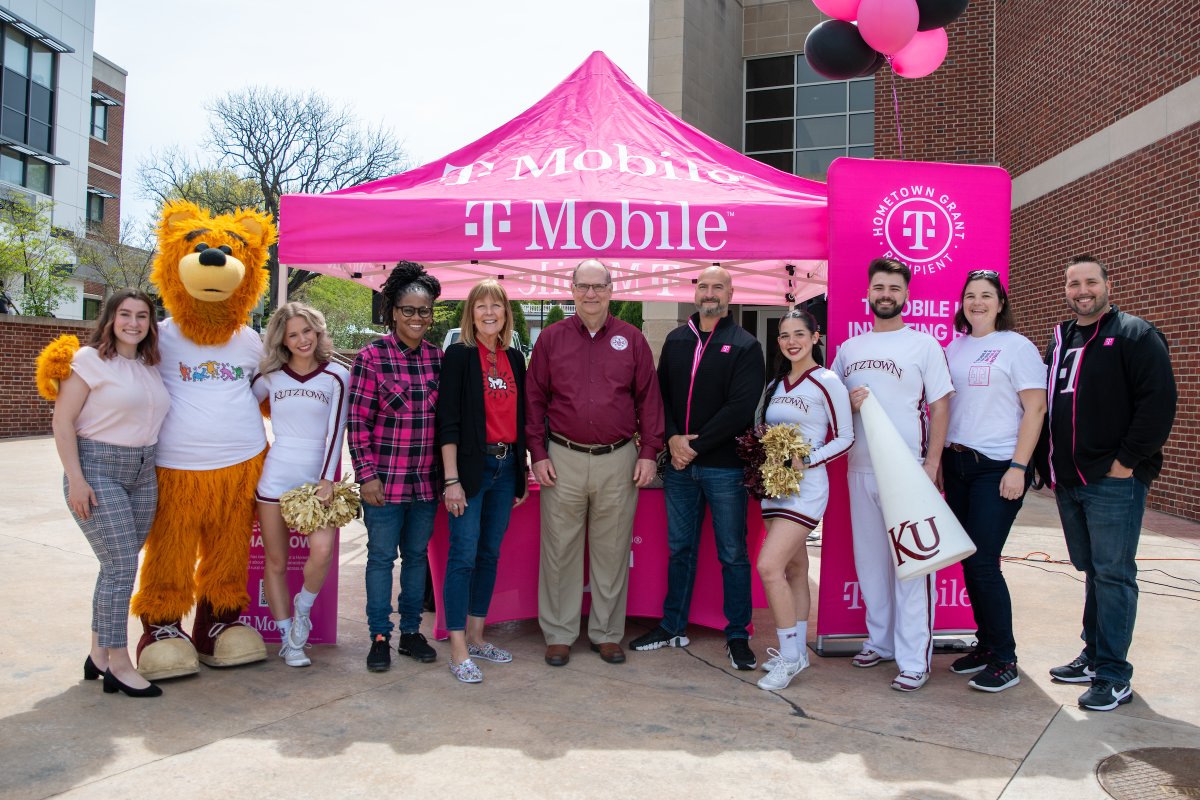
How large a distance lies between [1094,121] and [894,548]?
919 cm

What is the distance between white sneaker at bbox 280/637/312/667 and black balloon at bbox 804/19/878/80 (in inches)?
230

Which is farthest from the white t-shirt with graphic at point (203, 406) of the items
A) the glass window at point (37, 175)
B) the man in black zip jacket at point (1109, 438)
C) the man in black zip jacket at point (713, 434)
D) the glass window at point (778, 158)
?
the glass window at point (37, 175)

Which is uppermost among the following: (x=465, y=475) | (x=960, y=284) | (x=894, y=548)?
(x=960, y=284)

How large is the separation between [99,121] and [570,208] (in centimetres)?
3609

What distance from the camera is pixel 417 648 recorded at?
14.4 feet

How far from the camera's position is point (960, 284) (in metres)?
4.73

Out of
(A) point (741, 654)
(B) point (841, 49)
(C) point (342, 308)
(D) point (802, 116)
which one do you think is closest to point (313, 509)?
(A) point (741, 654)

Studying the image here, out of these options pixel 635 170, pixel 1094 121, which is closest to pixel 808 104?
pixel 1094 121

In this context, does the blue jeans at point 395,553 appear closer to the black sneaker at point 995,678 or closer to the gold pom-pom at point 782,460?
the gold pom-pom at point 782,460

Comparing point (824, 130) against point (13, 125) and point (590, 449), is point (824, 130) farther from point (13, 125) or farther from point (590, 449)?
point (13, 125)

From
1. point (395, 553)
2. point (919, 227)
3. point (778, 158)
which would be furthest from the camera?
point (778, 158)

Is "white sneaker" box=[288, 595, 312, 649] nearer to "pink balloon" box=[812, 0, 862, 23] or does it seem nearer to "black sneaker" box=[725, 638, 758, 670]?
"black sneaker" box=[725, 638, 758, 670]

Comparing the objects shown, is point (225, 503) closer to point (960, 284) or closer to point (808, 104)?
point (960, 284)

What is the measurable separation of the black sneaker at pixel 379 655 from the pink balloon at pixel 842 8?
5.57 metres
